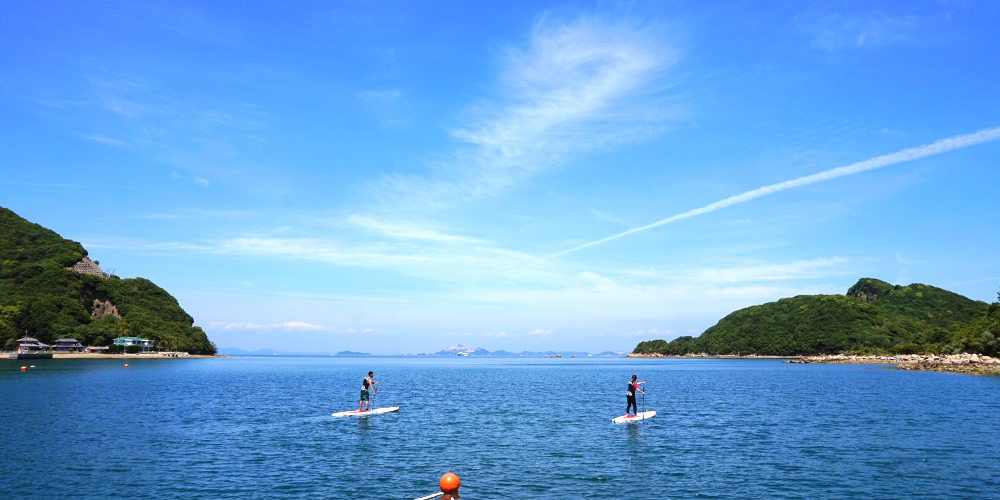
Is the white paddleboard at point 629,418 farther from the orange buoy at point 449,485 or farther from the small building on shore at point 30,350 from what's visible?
the small building on shore at point 30,350

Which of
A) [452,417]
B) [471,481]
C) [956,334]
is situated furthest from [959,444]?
[956,334]

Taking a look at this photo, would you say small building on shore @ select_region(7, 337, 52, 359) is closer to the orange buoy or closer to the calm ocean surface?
the calm ocean surface

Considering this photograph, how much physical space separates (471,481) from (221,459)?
13485 millimetres

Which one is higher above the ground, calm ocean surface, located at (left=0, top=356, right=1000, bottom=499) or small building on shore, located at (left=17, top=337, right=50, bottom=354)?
small building on shore, located at (left=17, top=337, right=50, bottom=354)

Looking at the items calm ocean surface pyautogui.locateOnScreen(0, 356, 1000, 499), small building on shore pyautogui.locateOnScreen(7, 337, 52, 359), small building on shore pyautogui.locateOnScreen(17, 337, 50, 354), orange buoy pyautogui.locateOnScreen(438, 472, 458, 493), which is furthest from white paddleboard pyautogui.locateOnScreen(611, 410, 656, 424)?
small building on shore pyautogui.locateOnScreen(17, 337, 50, 354)

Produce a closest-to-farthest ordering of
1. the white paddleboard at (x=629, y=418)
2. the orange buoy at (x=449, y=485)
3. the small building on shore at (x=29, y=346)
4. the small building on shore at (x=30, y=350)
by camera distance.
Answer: the orange buoy at (x=449, y=485), the white paddleboard at (x=629, y=418), the small building on shore at (x=30, y=350), the small building on shore at (x=29, y=346)

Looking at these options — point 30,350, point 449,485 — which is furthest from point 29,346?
point 449,485

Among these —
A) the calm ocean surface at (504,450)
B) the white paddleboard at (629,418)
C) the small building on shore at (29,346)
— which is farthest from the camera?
the small building on shore at (29,346)

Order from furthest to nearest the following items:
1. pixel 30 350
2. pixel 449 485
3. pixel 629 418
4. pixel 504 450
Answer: pixel 30 350 < pixel 629 418 < pixel 504 450 < pixel 449 485

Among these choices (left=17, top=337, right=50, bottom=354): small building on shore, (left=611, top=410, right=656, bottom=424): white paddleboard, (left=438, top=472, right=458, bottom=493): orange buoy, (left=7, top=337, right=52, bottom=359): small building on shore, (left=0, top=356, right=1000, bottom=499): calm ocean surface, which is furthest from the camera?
(left=17, top=337, right=50, bottom=354): small building on shore

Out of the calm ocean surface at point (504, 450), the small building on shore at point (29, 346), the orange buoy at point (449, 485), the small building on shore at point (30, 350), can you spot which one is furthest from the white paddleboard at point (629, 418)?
the small building on shore at point (29, 346)

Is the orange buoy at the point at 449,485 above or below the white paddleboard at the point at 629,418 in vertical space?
above

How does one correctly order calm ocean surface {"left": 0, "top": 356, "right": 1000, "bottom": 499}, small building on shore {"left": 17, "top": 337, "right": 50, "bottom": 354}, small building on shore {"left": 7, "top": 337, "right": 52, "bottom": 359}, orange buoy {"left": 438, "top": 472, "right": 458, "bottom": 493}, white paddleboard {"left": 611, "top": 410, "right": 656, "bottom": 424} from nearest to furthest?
orange buoy {"left": 438, "top": 472, "right": 458, "bottom": 493}
calm ocean surface {"left": 0, "top": 356, "right": 1000, "bottom": 499}
white paddleboard {"left": 611, "top": 410, "right": 656, "bottom": 424}
small building on shore {"left": 7, "top": 337, "right": 52, "bottom": 359}
small building on shore {"left": 17, "top": 337, "right": 50, "bottom": 354}

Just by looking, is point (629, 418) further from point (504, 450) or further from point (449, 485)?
point (449, 485)
